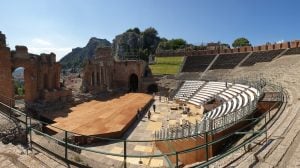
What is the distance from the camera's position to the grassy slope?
48.2 m

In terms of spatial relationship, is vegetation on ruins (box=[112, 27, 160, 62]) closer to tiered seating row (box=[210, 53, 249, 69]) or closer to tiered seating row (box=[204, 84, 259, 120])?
tiered seating row (box=[210, 53, 249, 69])

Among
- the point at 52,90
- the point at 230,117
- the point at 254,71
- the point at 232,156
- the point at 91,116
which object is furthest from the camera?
the point at 254,71

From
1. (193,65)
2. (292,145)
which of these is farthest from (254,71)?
(292,145)

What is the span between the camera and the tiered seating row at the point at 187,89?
35.1 meters

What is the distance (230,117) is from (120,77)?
1444 inches

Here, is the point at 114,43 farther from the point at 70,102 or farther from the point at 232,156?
the point at 232,156

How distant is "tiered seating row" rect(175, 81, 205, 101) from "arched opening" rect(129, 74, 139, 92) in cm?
1235

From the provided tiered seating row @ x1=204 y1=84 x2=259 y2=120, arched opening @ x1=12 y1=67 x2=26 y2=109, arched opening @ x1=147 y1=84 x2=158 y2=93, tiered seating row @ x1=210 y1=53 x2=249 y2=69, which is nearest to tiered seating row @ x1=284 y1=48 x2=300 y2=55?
tiered seating row @ x1=210 y1=53 x2=249 y2=69

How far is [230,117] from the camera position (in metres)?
12.8

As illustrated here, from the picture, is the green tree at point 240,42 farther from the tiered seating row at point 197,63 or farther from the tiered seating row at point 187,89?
the tiered seating row at point 187,89

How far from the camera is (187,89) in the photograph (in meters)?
37.1

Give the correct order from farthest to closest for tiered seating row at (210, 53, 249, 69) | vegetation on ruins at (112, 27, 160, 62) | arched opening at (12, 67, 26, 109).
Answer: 1. vegetation on ruins at (112, 27, 160, 62)
2. tiered seating row at (210, 53, 249, 69)
3. arched opening at (12, 67, 26, 109)

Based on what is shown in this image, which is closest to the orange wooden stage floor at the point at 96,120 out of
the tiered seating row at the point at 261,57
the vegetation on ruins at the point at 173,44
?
the tiered seating row at the point at 261,57

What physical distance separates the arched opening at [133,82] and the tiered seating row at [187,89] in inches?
486
